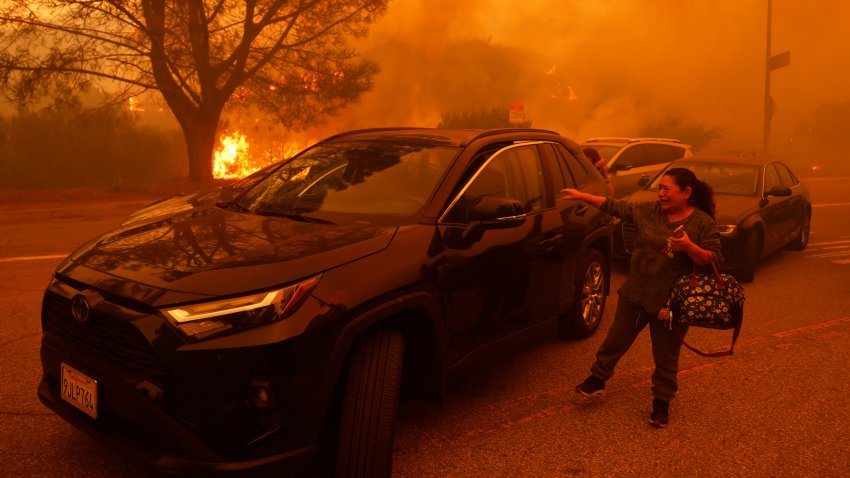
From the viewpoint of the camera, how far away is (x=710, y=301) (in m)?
3.39

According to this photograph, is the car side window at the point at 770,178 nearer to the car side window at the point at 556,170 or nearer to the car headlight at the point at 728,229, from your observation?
the car headlight at the point at 728,229

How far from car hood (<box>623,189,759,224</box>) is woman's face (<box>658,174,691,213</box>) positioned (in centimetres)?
387

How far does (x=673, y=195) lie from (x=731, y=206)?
442cm

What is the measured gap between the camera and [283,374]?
7.98ft

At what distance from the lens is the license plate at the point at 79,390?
259cm

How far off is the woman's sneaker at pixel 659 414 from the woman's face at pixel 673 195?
1.06 meters

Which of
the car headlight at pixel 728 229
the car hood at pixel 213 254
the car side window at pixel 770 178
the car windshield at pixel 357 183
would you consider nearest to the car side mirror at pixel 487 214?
the car windshield at pixel 357 183

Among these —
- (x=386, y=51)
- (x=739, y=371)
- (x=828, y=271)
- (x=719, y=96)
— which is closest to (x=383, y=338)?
(x=739, y=371)

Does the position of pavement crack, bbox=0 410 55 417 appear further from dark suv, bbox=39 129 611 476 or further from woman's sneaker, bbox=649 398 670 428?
woman's sneaker, bbox=649 398 670 428

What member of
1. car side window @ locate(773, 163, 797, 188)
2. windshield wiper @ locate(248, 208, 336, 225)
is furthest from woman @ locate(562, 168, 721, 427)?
car side window @ locate(773, 163, 797, 188)

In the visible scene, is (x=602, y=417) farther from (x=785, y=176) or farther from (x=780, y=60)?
(x=780, y=60)

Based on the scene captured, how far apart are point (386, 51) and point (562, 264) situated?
42.0m

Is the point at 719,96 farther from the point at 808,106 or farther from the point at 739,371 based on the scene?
the point at 739,371

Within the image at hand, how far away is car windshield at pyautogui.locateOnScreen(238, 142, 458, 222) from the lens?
3443mm
